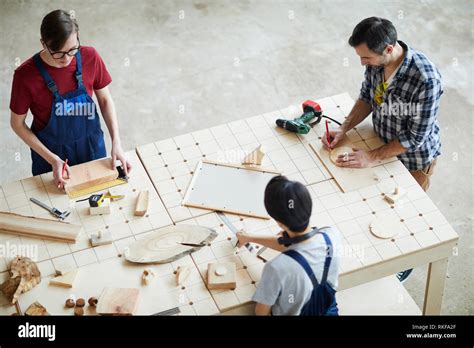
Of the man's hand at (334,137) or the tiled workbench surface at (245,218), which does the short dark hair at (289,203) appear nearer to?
the tiled workbench surface at (245,218)

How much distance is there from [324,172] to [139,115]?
2424 millimetres

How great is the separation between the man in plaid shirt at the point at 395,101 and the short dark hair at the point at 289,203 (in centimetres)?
101

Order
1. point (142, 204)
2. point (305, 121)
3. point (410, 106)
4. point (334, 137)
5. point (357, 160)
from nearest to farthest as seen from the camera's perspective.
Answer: point (142, 204)
point (410, 106)
point (357, 160)
point (334, 137)
point (305, 121)

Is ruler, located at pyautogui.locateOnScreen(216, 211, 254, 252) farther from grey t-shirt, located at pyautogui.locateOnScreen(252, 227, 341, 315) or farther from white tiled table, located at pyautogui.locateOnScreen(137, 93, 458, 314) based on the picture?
grey t-shirt, located at pyautogui.locateOnScreen(252, 227, 341, 315)

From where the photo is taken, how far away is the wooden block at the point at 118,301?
3.04 m

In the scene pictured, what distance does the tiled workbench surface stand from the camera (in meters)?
3.24

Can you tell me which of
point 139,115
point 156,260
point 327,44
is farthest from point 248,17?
point 156,260

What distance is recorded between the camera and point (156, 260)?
3.26 metres

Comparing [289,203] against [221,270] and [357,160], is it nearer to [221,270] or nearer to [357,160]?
[221,270]

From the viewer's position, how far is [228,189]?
12.0 ft

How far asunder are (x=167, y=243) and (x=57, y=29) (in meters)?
1.16

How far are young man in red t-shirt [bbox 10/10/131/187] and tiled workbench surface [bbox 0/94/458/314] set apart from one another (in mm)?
233

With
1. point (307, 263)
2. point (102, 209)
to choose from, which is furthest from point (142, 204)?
point (307, 263)

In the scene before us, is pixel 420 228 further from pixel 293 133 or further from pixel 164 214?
pixel 164 214
